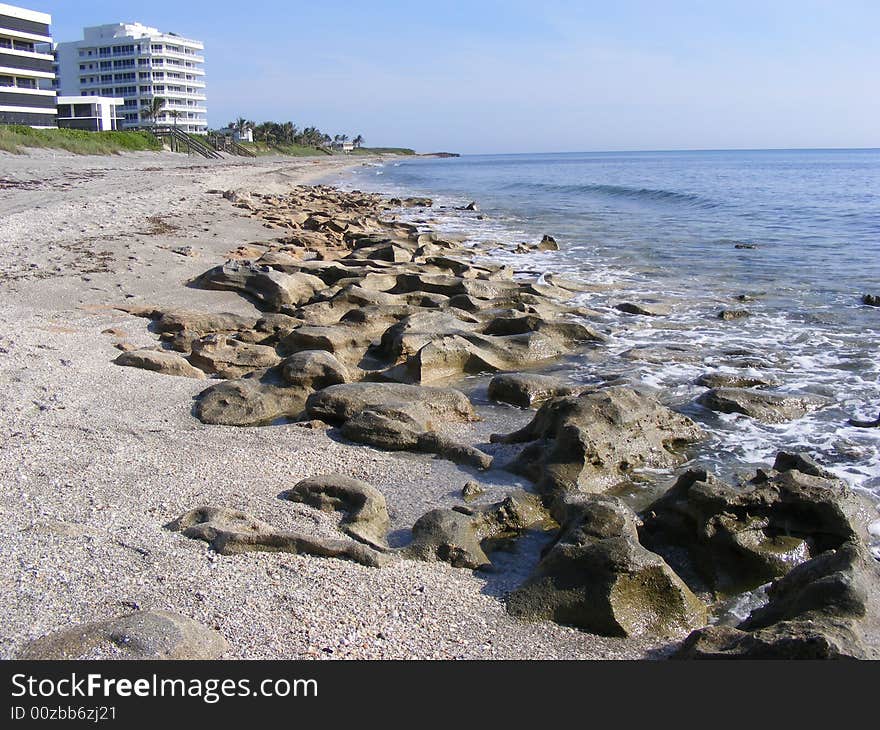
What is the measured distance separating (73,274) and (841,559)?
10.1 meters

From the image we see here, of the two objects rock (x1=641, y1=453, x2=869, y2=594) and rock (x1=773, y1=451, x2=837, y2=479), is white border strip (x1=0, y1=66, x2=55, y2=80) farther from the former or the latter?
rock (x1=641, y1=453, x2=869, y2=594)

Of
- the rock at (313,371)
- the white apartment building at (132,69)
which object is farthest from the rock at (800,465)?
the white apartment building at (132,69)

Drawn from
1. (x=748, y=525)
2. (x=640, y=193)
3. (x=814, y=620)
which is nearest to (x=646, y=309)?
(x=748, y=525)

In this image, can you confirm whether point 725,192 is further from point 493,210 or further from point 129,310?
point 129,310

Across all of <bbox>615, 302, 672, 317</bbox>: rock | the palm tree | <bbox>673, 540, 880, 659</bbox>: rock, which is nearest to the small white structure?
the palm tree

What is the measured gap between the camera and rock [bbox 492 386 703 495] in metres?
5.50

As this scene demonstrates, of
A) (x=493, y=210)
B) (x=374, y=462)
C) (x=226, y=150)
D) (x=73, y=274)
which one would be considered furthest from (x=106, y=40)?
(x=374, y=462)

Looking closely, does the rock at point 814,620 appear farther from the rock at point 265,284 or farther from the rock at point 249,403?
the rock at point 265,284

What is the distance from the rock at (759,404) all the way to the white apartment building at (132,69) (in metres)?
98.4

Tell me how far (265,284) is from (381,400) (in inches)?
186

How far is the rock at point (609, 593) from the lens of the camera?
3826 millimetres

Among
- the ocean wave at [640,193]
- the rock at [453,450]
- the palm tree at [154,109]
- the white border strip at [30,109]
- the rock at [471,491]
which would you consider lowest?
the rock at [471,491]

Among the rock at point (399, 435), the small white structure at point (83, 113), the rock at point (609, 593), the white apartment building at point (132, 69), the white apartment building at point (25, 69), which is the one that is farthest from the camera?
the white apartment building at point (132, 69)

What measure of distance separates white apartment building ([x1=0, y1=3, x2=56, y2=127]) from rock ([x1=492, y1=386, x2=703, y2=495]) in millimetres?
66599
